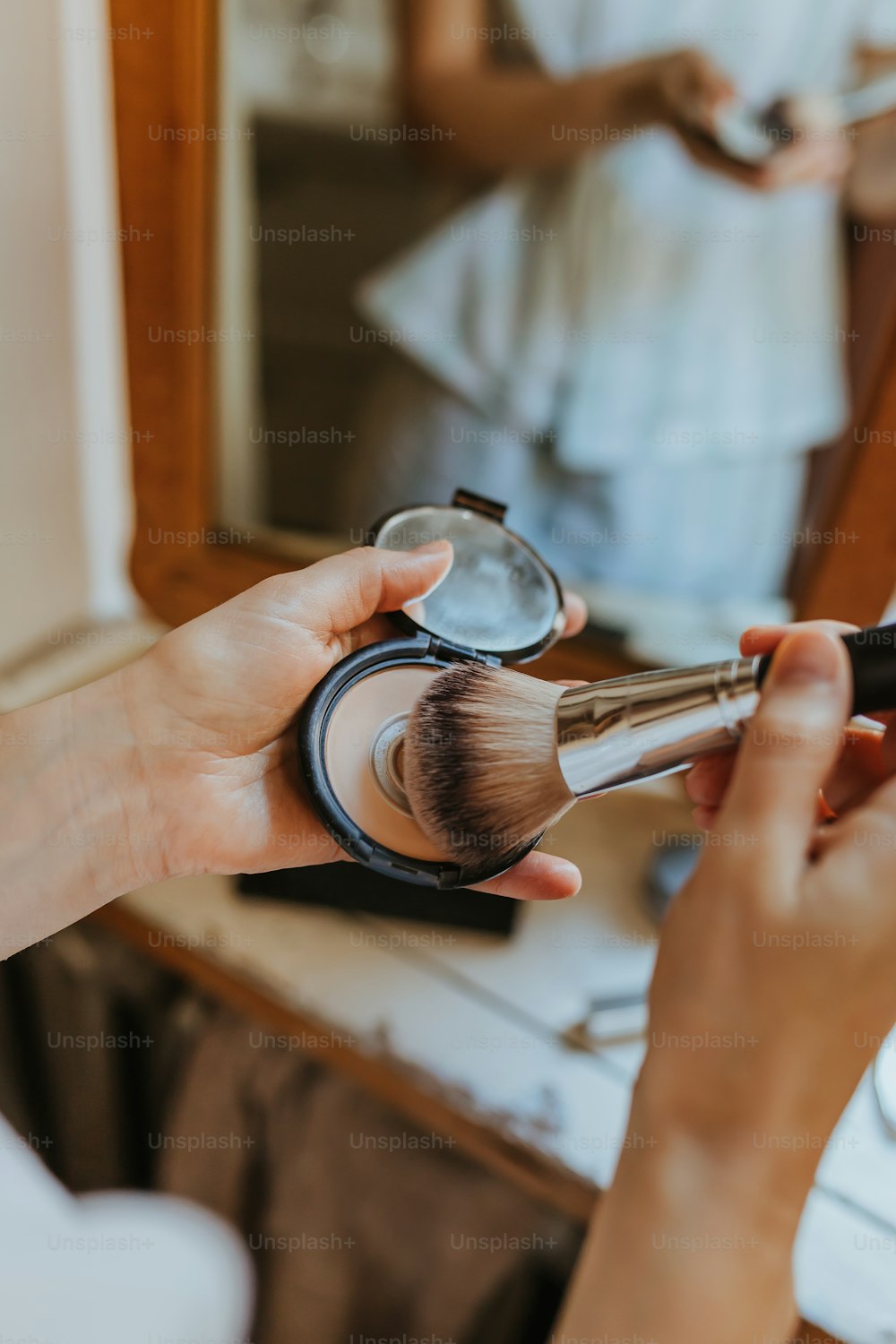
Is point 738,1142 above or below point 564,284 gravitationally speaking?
below

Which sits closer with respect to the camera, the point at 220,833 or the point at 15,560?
the point at 220,833

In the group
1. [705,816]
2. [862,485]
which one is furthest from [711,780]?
[862,485]

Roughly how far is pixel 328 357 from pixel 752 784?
544 mm

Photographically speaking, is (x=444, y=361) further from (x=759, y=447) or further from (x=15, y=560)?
(x=15, y=560)

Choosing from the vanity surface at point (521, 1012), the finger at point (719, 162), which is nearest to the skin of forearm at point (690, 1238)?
the vanity surface at point (521, 1012)

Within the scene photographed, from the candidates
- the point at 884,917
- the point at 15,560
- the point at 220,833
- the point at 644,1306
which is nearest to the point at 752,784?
Result: the point at 884,917

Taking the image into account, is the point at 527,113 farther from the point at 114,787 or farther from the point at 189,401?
the point at 114,787

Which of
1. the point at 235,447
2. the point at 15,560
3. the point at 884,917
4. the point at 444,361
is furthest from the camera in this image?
the point at 15,560

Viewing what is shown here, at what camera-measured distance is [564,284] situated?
2.12 ft

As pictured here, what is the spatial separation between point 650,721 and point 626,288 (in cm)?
36

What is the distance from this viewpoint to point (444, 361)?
0.71 metres

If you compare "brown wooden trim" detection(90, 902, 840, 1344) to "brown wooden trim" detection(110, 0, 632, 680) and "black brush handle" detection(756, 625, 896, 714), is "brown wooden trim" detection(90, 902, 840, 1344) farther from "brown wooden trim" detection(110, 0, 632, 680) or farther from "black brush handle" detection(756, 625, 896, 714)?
"black brush handle" detection(756, 625, 896, 714)

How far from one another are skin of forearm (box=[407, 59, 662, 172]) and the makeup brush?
363 millimetres

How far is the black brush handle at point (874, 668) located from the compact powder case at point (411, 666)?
0.19m
